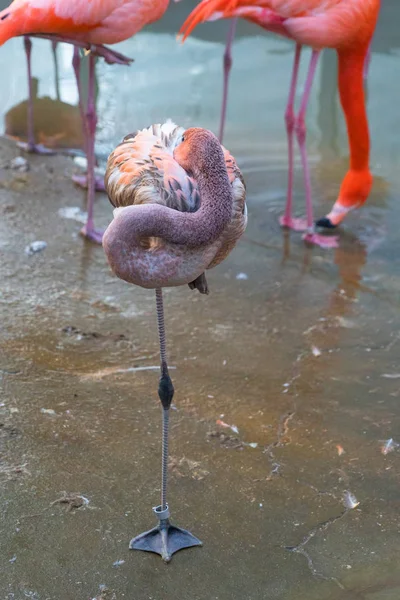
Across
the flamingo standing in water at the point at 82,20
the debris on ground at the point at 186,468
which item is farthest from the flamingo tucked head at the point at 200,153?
the flamingo standing in water at the point at 82,20

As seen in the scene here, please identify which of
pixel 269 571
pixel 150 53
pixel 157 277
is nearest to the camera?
pixel 157 277

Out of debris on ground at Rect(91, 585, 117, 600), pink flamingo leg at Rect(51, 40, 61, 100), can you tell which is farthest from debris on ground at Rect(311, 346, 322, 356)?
pink flamingo leg at Rect(51, 40, 61, 100)

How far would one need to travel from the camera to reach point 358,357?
3359 mm

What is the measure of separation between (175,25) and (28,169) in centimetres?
441

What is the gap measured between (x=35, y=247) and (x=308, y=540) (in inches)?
96.1

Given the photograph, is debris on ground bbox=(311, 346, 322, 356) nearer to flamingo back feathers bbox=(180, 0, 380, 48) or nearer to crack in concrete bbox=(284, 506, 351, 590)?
crack in concrete bbox=(284, 506, 351, 590)

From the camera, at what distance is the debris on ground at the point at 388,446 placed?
9.02 ft

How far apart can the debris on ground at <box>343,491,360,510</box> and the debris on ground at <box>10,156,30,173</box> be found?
348 cm

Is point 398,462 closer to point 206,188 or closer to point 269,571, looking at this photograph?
point 269,571

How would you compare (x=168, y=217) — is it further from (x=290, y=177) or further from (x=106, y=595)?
(x=290, y=177)

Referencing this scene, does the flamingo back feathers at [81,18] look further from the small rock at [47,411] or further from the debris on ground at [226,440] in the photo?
the debris on ground at [226,440]

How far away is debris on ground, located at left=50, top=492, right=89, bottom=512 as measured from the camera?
2.41 meters

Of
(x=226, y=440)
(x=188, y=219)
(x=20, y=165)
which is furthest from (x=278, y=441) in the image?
(x=20, y=165)

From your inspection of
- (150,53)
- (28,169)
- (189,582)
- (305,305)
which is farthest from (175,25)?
(189,582)
